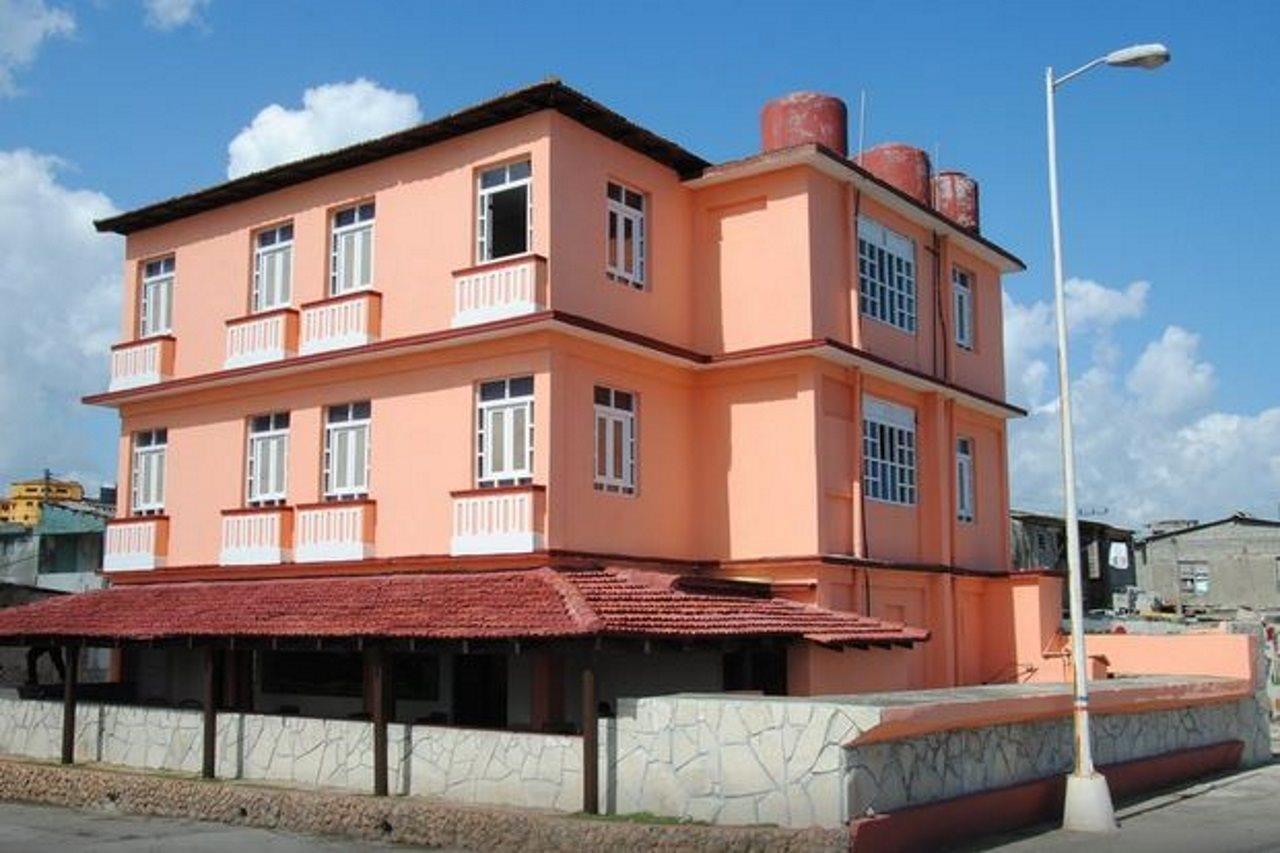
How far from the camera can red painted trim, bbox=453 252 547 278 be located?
19.1m

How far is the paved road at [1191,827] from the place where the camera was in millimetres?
14383

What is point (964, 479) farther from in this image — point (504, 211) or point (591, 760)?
point (591, 760)

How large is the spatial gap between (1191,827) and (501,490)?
31.8 ft

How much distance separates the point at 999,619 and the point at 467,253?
12.0 meters

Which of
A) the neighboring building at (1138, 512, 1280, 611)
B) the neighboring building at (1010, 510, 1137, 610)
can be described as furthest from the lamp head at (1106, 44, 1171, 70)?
the neighboring building at (1138, 512, 1280, 611)

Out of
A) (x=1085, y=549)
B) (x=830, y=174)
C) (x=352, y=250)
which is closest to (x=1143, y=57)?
(x=830, y=174)

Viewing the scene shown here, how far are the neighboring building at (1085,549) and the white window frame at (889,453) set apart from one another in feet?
45.9

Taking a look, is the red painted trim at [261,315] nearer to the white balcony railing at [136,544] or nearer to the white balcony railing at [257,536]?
the white balcony railing at [257,536]

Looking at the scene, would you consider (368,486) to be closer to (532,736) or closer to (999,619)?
(532,736)

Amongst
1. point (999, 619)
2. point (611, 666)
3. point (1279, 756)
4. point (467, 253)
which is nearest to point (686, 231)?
point (467, 253)

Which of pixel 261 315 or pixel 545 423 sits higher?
pixel 261 315

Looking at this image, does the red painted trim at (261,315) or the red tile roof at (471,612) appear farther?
the red painted trim at (261,315)

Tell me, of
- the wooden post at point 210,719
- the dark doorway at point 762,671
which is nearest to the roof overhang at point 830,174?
the dark doorway at point 762,671

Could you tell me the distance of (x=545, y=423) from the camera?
1895 centimetres
